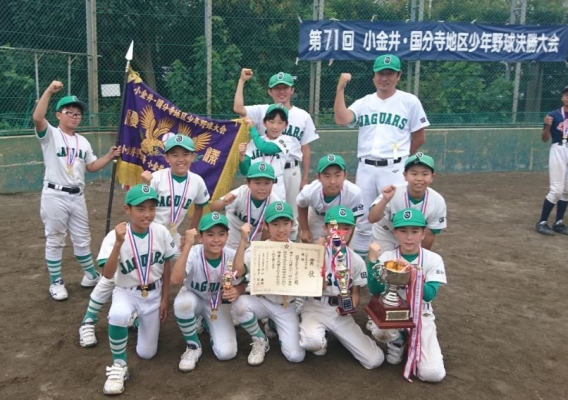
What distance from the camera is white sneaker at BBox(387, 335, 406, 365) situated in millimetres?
4027

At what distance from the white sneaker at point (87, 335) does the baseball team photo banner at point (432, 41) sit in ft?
26.5

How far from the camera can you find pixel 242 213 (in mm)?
4719

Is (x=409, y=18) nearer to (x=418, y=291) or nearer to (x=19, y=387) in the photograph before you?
(x=418, y=291)

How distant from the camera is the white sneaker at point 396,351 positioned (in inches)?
159

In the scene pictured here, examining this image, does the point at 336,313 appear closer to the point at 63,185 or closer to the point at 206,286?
the point at 206,286

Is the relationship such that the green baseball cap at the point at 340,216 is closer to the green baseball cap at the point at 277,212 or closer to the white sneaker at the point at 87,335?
the green baseball cap at the point at 277,212

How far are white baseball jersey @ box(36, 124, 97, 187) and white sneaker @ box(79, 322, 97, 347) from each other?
1.46 m

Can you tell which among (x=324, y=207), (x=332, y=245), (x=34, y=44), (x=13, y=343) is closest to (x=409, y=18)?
(x=34, y=44)

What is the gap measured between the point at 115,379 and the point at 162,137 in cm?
255

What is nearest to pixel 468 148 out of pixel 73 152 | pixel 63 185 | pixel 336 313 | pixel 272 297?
pixel 336 313

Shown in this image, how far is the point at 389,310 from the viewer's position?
3.71 m

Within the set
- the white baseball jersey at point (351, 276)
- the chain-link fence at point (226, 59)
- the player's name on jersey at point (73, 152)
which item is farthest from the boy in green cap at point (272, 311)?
the chain-link fence at point (226, 59)

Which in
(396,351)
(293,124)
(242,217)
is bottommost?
(396,351)

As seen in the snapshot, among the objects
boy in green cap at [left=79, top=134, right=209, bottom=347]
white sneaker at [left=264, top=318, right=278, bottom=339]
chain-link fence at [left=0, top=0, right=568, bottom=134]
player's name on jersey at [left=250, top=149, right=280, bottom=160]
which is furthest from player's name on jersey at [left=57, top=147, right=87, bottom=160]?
chain-link fence at [left=0, top=0, right=568, bottom=134]
